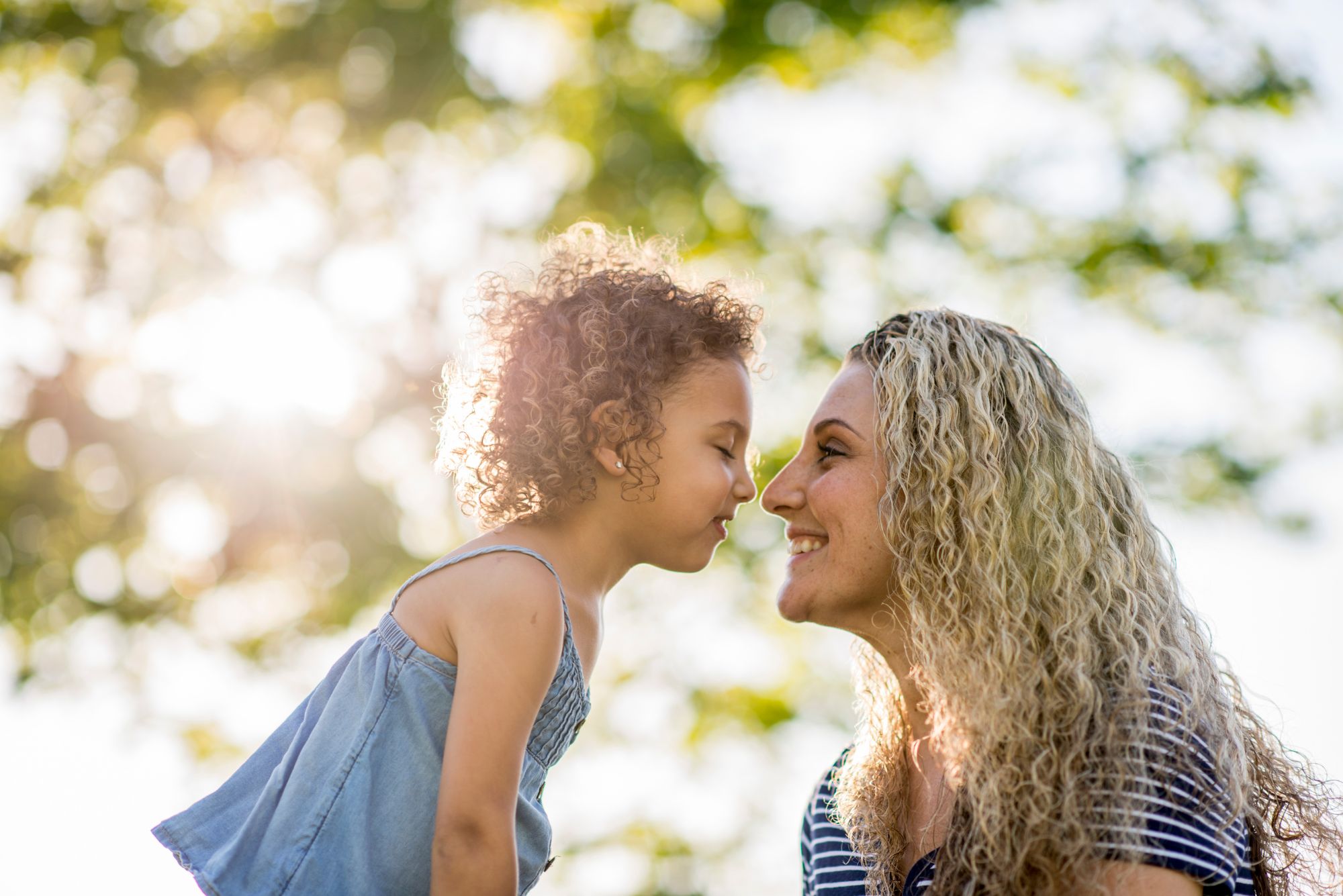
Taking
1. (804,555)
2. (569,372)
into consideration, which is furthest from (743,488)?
(569,372)

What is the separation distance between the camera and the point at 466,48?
830 centimetres

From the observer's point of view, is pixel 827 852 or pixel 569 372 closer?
pixel 569 372

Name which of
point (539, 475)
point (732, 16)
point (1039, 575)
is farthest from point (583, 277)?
point (732, 16)

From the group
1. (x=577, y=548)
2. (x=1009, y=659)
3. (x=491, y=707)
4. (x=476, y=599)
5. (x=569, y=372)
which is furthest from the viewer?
(x=569, y=372)

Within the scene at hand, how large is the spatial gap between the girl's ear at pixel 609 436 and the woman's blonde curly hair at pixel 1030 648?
627mm

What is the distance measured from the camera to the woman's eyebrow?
9.42ft

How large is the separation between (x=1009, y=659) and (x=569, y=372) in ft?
3.86

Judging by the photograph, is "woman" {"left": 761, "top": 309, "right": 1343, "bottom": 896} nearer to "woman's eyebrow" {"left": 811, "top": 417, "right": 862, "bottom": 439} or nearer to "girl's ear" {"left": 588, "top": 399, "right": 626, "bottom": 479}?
"woman's eyebrow" {"left": 811, "top": 417, "right": 862, "bottom": 439}

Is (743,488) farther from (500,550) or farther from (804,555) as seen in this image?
(500,550)

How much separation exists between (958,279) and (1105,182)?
4.54 feet

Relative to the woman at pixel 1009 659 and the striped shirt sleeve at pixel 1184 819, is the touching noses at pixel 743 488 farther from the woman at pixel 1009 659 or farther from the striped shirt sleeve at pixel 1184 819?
the striped shirt sleeve at pixel 1184 819

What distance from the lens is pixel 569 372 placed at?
2.77m

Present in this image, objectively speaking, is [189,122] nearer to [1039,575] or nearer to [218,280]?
[218,280]

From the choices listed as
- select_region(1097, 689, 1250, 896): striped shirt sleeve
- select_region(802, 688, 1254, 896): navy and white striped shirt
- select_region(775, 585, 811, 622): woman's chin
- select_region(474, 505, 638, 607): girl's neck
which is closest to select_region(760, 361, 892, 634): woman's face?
select_region(775, 585, 811, 622): woman's chin
